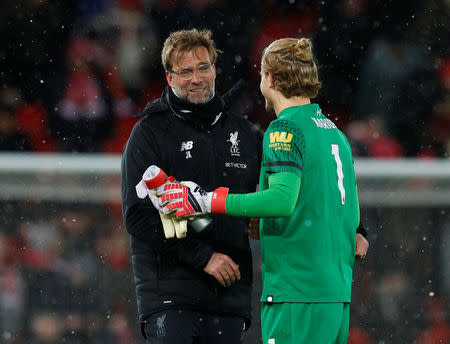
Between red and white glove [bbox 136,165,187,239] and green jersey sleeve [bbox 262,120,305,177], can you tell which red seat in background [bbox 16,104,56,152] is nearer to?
red and white glove [bbox 136,165,187,239]

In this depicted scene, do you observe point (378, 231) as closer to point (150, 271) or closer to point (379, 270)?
point (379, 270)

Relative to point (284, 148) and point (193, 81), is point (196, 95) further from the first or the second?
point (284, 148)

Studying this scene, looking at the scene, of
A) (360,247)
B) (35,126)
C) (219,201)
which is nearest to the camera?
(219,201)

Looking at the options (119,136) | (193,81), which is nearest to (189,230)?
(193,81)

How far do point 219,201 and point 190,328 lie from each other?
0.57m

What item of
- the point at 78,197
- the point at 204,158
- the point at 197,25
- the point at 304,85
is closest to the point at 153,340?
the point at 204,158

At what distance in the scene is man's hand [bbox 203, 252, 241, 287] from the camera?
2.67 metres

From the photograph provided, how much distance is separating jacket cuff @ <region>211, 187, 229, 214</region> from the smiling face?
1.71 feet

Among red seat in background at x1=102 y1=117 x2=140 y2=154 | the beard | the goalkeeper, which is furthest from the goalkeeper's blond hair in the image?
red seat in background at x1=102 y1=117 x2=140 y2=154

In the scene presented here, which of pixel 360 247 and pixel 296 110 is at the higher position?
pixel 296 110

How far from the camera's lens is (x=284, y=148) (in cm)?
227

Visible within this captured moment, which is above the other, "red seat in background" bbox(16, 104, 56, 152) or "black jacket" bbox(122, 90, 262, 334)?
"red seat in background" bbox(16, 104, 56, 152)

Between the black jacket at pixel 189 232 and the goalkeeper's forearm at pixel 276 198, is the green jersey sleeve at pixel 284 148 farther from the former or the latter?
the black jacket at pixel 189 232

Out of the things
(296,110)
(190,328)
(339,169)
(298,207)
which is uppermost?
(296,110)
